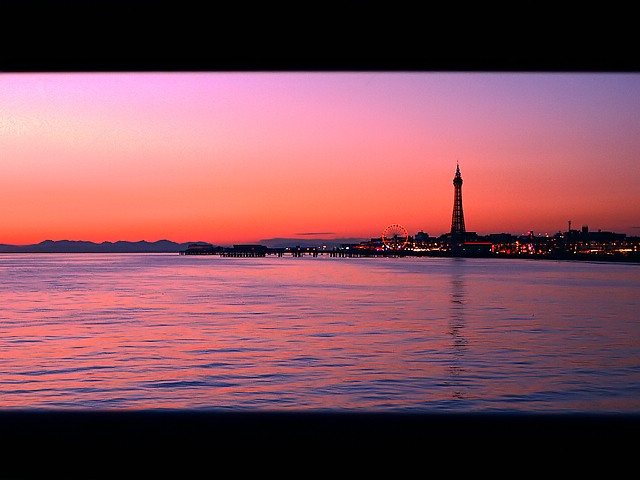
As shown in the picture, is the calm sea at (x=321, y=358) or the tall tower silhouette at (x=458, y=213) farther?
the tall tower silhouette at (x=458, y=213)

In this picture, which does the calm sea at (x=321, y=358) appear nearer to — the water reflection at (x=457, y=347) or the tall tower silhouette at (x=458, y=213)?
the water reflection at (x=457, y=347)

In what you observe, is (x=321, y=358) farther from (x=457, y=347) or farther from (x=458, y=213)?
(x=458, y=213)

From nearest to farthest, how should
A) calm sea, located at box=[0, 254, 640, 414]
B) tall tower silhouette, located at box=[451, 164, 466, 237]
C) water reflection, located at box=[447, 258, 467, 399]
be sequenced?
calm sea, located at box=[0, 254, 640, 414] < water reflection, located at box=[447, 258, 467, 399] < tall tower silhouette, located at box=[451, 164, 466, 237]

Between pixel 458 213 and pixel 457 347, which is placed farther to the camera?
pixel 458 213

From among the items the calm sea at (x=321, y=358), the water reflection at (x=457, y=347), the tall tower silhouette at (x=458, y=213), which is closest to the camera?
the calm sea at (x=321, y=358)

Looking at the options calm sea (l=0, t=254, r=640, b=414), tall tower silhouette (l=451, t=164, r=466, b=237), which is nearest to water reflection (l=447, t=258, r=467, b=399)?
calm sea (l=0, t=254, r=640, b=414)

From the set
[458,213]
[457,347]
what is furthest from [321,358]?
[458,213]

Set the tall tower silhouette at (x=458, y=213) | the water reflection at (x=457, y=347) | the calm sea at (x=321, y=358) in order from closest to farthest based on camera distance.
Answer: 1. the calm sea at (x=321, y=358)
2. the water reflection at (x=457, y=347)
3. the tall tower silhouette at (x=458, y=213)

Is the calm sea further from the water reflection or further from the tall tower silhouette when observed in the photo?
the tall tower silhouette

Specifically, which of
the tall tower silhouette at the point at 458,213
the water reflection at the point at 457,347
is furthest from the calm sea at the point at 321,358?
the tall tower silhouette at the point at 458,213

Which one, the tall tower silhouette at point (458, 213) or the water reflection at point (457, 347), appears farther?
the tall tower silhouette at point (458, 213)
